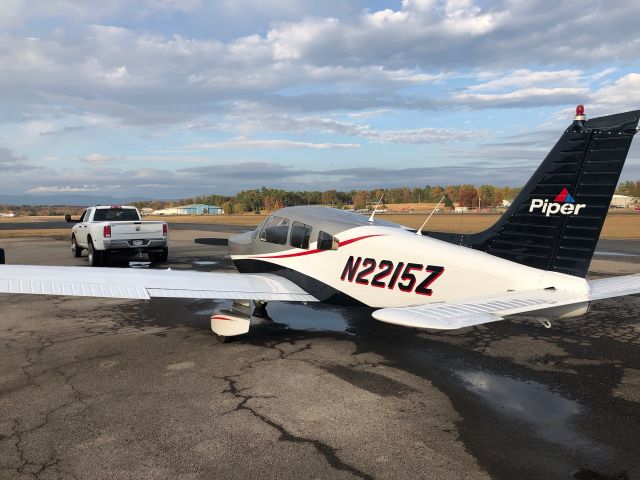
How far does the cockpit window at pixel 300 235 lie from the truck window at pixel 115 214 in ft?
36.6

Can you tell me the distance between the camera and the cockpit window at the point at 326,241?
7.73 meters

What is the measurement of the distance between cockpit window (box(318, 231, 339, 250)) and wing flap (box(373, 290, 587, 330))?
9.13ft

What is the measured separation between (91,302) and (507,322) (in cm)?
928

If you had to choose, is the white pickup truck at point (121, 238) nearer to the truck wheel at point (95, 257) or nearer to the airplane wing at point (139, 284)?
the truck wheel at point (95, 257)

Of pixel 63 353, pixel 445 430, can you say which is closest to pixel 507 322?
pixel 445 430

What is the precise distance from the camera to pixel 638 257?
67.0 ft

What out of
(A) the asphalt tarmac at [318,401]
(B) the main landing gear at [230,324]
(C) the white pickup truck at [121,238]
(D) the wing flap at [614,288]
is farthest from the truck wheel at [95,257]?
(D) the wing flap at [614,288]

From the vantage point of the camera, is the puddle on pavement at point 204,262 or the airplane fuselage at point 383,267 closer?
the airplane fuselage at point 383,267

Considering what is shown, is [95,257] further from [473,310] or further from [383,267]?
[473,310]

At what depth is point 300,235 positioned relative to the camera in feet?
27.2

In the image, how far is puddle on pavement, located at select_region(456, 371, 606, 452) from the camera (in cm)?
441

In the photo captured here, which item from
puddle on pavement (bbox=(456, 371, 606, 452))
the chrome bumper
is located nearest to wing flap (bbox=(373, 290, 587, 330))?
puddle on pavement (bbox=(456, 371, 606, 452))

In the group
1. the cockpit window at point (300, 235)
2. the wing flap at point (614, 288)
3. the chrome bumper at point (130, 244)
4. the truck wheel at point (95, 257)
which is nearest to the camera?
the wing flap at point (614, 288)

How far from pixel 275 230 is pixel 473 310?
4754 mm
